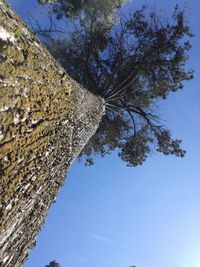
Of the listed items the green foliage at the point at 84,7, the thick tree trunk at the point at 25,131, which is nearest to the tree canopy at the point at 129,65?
the green foliage at the point at 84,7

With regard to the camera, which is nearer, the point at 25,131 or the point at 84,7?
the point at 25,131

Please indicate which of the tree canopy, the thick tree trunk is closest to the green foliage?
the tree canopy

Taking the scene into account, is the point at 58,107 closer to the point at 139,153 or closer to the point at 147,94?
the point at 147,94

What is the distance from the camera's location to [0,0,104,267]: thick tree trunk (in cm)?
227

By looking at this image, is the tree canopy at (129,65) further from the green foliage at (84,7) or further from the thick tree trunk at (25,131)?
the thick tree trunk at (25,131)

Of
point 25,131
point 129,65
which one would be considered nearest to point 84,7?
point 129,65

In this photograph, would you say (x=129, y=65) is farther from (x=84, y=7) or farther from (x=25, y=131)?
(x=25, y=131)

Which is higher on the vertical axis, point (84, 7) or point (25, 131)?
point (84, 7)

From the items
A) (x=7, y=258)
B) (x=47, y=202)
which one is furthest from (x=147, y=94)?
(x=7, y=258)

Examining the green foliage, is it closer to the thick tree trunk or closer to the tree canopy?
the tree canopy

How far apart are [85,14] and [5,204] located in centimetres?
1274

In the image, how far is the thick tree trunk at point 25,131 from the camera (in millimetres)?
2271

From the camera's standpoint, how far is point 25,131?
2.61 metres

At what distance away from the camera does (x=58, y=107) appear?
3.69 m
